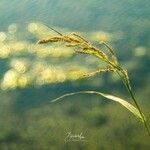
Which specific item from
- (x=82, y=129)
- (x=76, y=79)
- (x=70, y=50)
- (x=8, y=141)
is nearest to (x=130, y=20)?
(x=70, y=50)

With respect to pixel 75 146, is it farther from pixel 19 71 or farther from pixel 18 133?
pixel 19 71

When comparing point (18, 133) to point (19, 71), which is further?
point (19, 71)

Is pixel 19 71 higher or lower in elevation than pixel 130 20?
lower

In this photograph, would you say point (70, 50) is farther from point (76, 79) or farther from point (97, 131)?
point (97, 131)

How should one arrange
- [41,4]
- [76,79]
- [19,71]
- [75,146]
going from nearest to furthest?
[75,146] → [76,79] → [19,71] → [41,4]

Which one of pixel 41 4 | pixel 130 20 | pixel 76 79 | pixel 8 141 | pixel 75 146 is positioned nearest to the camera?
pixel 75 146

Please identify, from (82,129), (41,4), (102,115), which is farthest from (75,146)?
(41,4)
